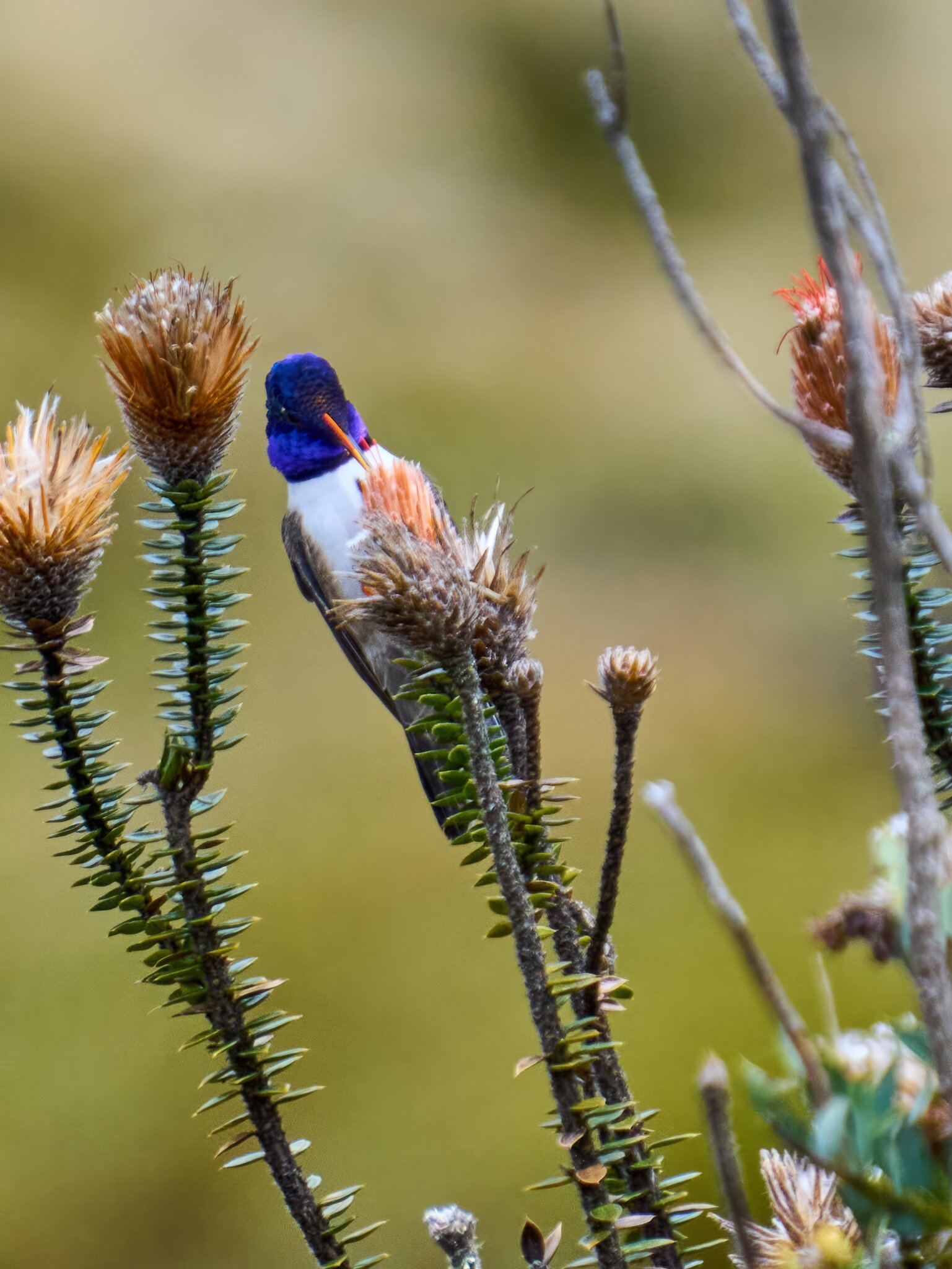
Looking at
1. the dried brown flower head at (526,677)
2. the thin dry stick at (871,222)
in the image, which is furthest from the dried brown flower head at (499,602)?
the thin dry stick at (871,222)

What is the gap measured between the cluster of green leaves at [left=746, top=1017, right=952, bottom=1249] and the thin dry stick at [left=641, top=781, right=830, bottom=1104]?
0.02 meters

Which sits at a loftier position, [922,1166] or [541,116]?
[541,116]

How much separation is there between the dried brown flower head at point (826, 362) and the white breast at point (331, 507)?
395 mm

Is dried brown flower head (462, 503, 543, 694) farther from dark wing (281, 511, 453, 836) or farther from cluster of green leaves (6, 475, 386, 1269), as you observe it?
dark wing (281, 511, 453, 836)

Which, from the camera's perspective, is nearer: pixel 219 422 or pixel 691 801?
pixel 219 422

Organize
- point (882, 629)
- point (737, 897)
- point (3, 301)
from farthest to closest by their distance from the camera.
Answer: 1. point (3, 301)
2. point (737, 897)
3. point (882, 629)

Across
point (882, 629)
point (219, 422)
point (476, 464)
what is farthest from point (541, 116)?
point (882, 629)

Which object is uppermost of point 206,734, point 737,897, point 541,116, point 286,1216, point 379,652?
point 541,116

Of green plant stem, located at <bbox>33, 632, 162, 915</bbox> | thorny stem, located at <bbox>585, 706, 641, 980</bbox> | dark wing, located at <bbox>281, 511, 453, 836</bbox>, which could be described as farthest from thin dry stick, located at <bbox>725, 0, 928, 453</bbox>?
dark wing, located at <bbox>281, 511, 453, 836</bbox>

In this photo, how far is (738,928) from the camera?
0.47 ft

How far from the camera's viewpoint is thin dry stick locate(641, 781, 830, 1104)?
14cm

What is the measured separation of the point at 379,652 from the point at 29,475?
494 millimetres

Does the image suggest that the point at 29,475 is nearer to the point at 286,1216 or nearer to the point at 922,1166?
the point at 922,1166

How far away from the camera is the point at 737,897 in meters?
0.96
